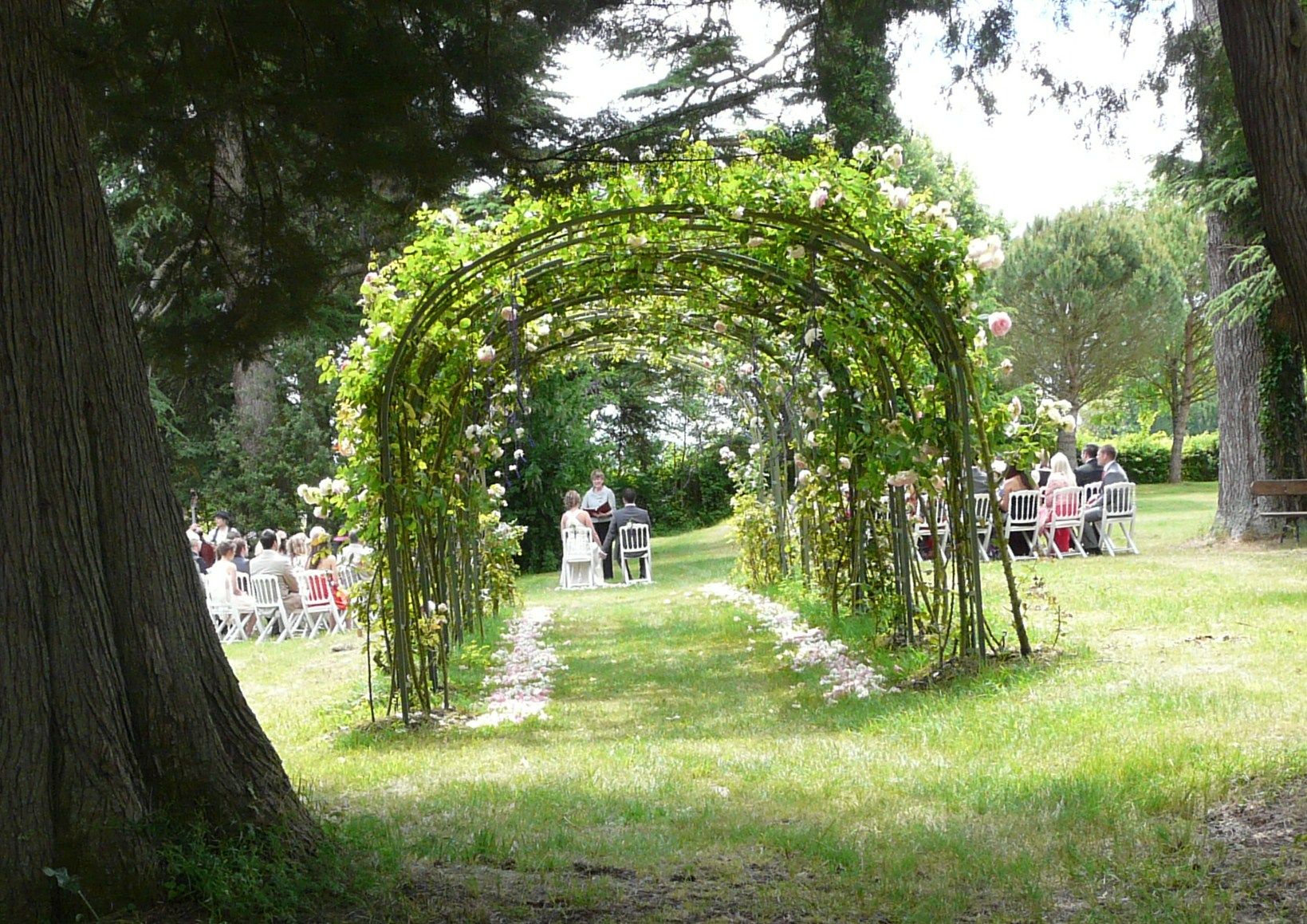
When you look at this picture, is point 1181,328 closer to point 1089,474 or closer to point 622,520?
point 1089,474

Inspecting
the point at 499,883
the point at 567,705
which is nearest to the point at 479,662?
the point at 567,705

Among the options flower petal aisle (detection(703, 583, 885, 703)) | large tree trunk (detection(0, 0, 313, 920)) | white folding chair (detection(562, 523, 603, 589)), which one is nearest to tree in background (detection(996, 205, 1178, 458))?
white folding chair (detection(562, 523, 603, 589))

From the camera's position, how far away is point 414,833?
411cm

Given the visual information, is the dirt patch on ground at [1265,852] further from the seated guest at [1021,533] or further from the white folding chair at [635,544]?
the white folding chair at [635,544]

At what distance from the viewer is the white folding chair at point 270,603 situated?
Answer: 12.8 metres

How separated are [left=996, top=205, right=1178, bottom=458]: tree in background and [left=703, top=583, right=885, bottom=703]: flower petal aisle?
20.9m

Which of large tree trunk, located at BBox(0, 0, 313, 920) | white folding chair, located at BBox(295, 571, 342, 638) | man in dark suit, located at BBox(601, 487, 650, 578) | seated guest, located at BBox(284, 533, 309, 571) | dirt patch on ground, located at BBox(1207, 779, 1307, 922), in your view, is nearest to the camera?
large tree trunk, located at BBox(0, 0, 313, 920)

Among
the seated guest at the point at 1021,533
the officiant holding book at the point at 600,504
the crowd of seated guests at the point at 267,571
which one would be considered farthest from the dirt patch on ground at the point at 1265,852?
the officiant holding book at the point at 600,504

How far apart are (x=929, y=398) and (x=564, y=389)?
582 inches

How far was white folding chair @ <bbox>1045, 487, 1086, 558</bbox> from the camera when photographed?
547 inches

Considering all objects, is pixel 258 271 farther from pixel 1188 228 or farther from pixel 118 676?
pixel 1188 228

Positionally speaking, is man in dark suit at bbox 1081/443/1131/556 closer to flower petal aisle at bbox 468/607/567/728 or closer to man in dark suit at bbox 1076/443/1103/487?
man in dark suit at bbox 1076/443/1103/487

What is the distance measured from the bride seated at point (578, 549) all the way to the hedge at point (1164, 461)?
21231 mm

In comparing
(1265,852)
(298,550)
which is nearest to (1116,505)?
(298,550)
